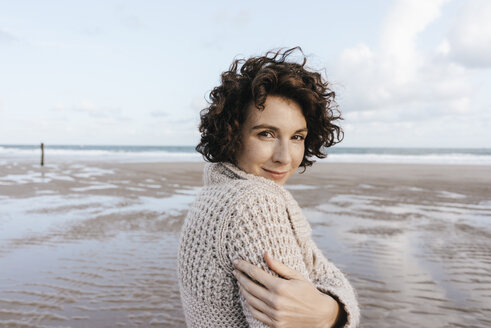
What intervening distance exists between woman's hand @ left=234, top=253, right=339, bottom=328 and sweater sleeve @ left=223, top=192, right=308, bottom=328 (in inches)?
1.1

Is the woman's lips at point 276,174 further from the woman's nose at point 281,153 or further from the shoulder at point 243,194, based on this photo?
the shoulder at point 243,194

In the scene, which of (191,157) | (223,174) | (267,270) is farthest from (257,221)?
(191,157)

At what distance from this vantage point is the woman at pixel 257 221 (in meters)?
1.19

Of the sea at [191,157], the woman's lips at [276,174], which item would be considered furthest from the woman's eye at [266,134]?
the sea at [191,157]

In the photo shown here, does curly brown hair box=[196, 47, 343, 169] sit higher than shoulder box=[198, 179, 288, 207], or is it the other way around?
curly brown hair box=[196, 47, 343, 169]

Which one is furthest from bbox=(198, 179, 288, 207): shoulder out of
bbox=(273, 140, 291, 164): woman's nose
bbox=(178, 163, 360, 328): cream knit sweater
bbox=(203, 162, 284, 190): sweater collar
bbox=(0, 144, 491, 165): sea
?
bbox=(0, 144, 491, 165): sea

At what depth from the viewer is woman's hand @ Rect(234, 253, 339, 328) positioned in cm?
116

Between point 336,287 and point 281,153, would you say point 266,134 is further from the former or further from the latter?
point 336,287

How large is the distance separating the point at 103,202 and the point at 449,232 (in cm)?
872

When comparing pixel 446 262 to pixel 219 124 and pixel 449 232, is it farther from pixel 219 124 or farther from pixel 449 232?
pixel 219 124

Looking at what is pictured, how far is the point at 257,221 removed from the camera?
3.96 feet

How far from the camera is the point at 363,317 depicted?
3799mm

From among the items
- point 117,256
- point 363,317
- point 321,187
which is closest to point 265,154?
point 363,317

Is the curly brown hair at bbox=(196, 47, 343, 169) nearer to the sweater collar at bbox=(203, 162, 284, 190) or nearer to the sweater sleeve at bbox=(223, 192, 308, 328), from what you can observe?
the sweater collar at bbox=(203, 162, 284, 190)
